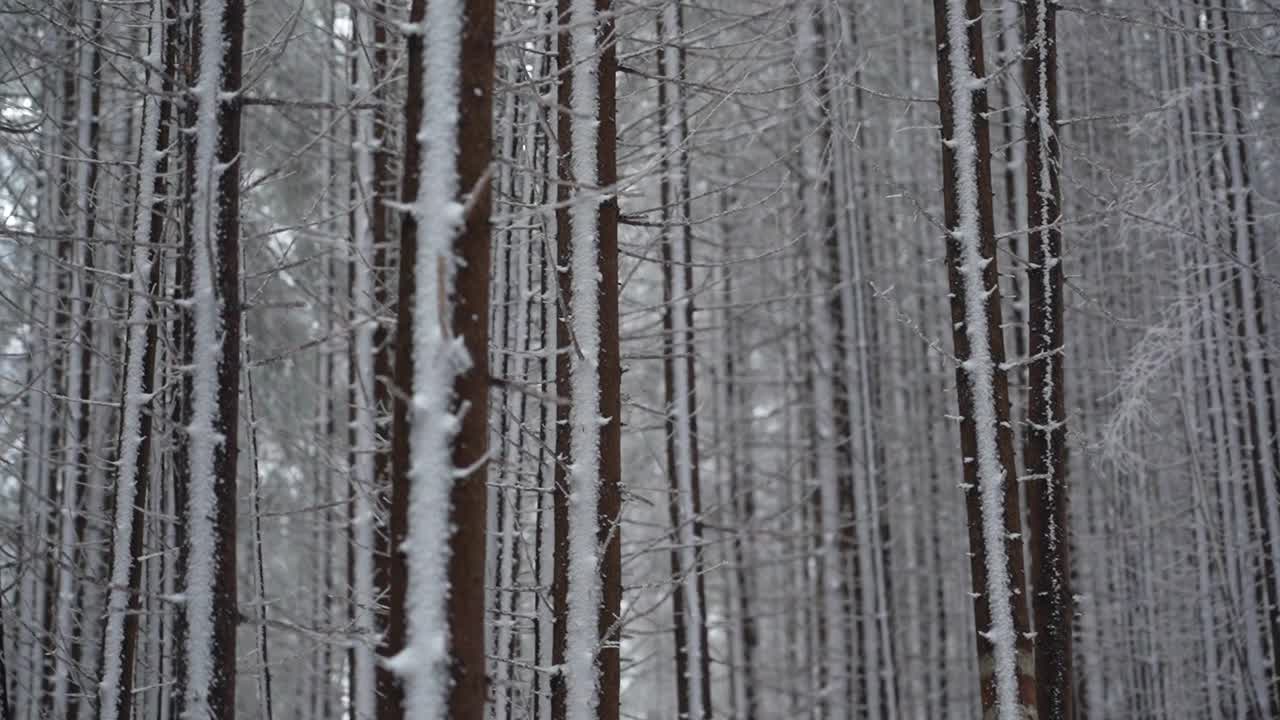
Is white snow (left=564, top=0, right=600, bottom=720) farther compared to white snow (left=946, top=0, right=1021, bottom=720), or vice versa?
white snow (left=946, top=0, right=1021, bottom=720)

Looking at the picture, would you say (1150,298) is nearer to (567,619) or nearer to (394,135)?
(394,135)

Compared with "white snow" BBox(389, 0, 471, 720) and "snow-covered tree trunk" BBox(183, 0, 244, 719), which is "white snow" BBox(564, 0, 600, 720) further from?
"snow-covered tree trunk" BBox(183, 0, 244, 719)

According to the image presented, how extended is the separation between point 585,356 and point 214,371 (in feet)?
6.30

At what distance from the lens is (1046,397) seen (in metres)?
7.86

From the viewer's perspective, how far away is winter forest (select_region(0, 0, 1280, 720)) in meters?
4.59

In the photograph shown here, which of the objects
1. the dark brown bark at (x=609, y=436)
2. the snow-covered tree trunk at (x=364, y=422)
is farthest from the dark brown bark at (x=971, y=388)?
the snow-covered tree trunk at (x=364, y=422)

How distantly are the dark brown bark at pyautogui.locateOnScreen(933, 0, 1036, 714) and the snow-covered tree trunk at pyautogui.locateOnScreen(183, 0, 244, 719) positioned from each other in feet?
15.0

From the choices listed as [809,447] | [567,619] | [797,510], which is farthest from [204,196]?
[797,510]

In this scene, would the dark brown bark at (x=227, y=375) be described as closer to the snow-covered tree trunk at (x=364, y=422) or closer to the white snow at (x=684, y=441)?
the snow-covered tree trunk at (x=364, y=422)

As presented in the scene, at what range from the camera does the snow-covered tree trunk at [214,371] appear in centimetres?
459

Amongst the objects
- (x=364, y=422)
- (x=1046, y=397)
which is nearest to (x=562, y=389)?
(x=364, y=422)

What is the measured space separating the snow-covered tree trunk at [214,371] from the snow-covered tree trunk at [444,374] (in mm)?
1168

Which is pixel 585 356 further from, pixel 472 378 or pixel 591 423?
pixel 472 378

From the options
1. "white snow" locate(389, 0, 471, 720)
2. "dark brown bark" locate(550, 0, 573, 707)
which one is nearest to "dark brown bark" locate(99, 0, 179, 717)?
"dark brown bark" locate(550, 0, 573, 707)
